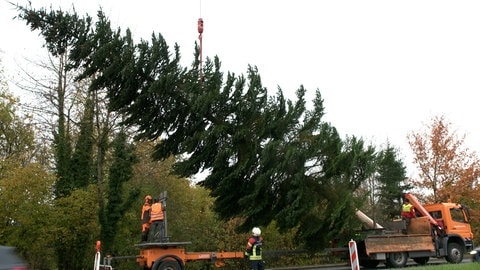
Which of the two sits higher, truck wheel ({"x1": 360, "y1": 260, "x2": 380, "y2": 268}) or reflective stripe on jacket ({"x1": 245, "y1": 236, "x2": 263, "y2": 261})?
reflective stripe on jacket ({"x1": 245, "y1": 236, "x2": 263, "y2": 261})

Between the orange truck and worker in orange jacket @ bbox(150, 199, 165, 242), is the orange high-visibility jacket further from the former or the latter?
the orange truck

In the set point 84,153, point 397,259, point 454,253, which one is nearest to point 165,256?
point 397,259

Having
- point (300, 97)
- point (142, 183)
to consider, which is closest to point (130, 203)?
point (142, 183)

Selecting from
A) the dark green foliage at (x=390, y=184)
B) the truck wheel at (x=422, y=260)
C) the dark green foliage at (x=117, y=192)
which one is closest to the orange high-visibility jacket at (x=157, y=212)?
the dark green foliage at (x=117, y=192)

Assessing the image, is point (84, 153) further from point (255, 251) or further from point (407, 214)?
point (407, 214)

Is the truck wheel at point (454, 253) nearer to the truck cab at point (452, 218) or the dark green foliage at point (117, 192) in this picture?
the truck cab at point (452, 218)

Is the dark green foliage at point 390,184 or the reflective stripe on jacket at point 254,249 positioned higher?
the dark green foliage at point 390,184

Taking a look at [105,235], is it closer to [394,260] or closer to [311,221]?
[311,221]

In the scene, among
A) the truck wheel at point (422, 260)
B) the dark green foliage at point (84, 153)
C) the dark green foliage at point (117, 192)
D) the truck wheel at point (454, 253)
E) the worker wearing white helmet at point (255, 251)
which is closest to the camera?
the worker wearing white helmet at point (255, 251)

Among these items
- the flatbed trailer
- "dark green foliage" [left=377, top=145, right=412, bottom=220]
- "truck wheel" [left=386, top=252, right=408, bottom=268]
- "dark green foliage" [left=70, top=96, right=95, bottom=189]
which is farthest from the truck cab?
"dark green foliage" [left=377, top=145, right=412, bottom=220]

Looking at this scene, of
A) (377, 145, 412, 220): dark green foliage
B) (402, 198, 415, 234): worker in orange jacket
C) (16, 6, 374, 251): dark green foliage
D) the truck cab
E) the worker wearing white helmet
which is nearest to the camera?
the worker wearing white helmet

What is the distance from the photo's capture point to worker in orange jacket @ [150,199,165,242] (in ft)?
59.4

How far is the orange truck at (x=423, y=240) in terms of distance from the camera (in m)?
20.3

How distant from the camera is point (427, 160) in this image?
36344 millimetres
